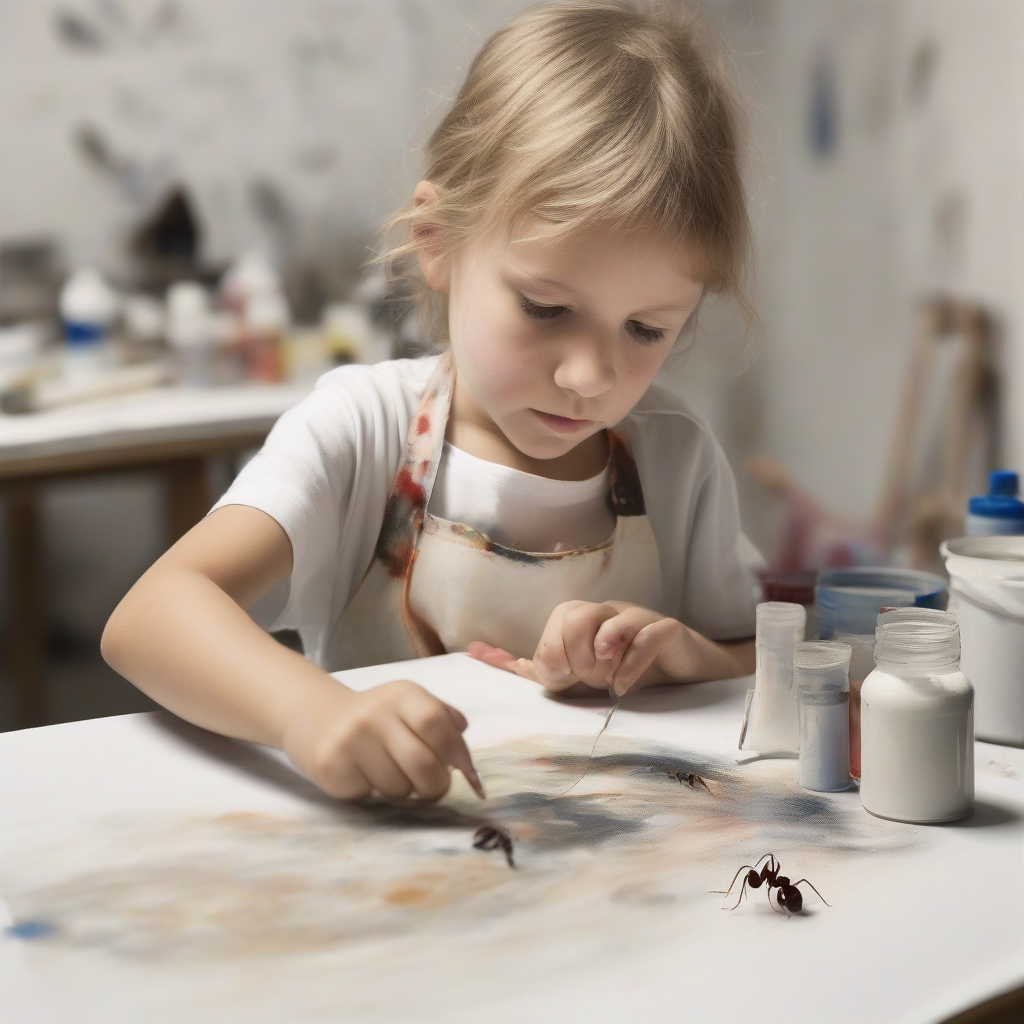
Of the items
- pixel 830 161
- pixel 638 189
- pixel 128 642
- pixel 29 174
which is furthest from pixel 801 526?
pixel 128 642

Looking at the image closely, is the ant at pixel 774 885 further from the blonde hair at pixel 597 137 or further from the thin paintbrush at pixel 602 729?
the blonde hair at pixel 597 137

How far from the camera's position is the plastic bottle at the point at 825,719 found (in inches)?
26.5

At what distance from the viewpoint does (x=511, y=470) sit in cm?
100

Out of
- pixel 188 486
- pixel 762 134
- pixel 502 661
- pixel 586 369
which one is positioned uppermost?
pixel 762 134

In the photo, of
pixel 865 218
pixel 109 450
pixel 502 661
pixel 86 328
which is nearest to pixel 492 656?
pixel 502 661

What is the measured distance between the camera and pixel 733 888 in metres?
0.55

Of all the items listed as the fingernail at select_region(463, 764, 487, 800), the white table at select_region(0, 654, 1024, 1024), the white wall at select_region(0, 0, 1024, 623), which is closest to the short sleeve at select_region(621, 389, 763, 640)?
the white table at select_region(0, 654, 1024, 1024)

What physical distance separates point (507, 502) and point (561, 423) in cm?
12

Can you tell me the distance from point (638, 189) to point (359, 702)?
423mm

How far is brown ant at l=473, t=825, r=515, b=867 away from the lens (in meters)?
0.59

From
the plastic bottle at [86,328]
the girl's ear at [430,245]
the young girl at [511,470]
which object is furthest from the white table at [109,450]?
the girl's ear at [430,245]

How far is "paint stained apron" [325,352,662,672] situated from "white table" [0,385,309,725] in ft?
3.25

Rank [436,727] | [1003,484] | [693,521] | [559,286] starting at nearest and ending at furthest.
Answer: [436,727]
[559,286]
[1003,484]
[693,521]

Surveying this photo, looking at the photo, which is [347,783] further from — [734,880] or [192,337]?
[192,337]
